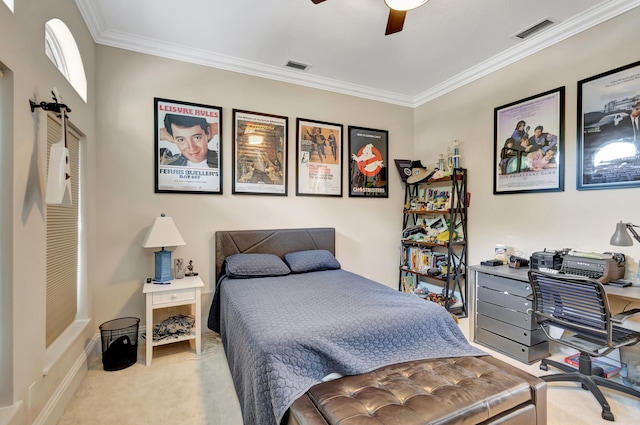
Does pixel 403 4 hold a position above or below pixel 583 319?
above

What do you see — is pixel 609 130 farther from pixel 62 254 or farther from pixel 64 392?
pixel 64 392

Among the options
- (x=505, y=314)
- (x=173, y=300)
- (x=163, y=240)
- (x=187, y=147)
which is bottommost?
(x=505, y=314)

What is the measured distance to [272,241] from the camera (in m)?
3.48

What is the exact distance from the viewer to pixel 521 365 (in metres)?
2.54

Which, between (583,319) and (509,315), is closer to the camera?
(583,319)

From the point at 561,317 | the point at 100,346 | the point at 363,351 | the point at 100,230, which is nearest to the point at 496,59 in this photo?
the point at 561,317

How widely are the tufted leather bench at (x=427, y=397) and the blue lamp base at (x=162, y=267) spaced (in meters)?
1.95

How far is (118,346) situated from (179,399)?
847 millimetres

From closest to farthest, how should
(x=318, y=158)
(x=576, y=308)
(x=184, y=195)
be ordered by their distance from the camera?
(x=576, y=308) → (x=184, y=195) → (x=318, y=158)

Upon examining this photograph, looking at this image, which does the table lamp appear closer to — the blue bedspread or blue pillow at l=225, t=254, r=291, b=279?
blue pillow at l=225, t=254, r=291, b=279

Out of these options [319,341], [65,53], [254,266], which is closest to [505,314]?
[319,341]

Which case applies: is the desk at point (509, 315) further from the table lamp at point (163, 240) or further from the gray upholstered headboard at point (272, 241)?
the table lamp at point (163, 240)

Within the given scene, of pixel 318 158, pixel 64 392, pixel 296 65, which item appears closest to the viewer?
pixel 64 392

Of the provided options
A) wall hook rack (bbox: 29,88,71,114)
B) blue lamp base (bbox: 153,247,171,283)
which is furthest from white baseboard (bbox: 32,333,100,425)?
wall hook rack (bbox: 29,88,71,114)
